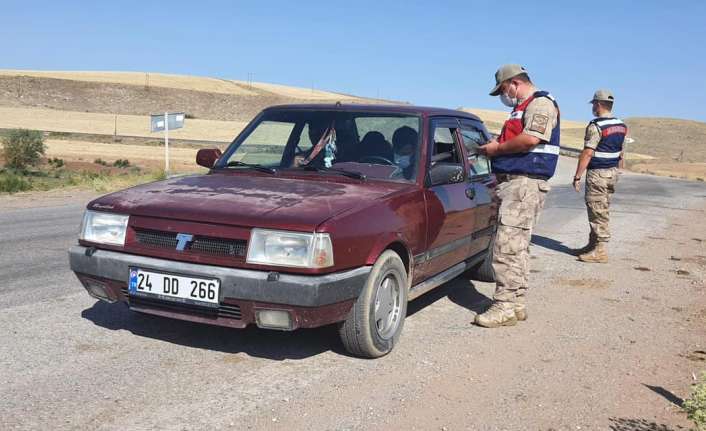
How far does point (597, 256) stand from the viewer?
823 centimetres

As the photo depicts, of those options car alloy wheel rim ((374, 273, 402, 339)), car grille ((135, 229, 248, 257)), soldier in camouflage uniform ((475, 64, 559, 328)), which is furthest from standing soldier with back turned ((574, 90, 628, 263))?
car grille ((135, 229, 248, 257))

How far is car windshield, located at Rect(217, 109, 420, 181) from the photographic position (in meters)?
4.96

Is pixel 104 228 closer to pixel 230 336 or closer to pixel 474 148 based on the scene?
pixel 230 336

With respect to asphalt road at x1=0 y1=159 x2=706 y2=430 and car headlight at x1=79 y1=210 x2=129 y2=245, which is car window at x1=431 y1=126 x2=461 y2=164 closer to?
asphalt road at x1=0 y1=159 x2=706 y2=430

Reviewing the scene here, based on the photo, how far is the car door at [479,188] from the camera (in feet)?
19.0

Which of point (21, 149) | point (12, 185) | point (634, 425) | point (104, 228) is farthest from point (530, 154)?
point (21, 149)

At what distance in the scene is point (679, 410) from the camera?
3.61 m

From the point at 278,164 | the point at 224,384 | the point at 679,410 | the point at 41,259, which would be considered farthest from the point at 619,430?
the point at 41,259

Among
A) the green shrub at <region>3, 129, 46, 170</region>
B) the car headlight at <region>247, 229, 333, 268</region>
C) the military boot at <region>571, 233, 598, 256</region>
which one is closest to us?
the car headlight at <region>247, 229, 333, 268</region>

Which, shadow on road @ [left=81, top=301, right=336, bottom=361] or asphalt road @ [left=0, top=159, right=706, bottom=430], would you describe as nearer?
asphalt road @ [left=0, top=159, right=706, bottom=430]

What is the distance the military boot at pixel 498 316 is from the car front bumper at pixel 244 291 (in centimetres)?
156

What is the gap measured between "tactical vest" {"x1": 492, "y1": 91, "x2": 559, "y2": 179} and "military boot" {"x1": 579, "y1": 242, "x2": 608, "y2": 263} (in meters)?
3.40

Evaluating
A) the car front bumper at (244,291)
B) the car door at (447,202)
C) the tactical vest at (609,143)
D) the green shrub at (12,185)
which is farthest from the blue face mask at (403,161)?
the green shrub at (12,185)

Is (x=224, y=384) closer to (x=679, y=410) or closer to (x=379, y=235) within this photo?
(x=379, y=235)
